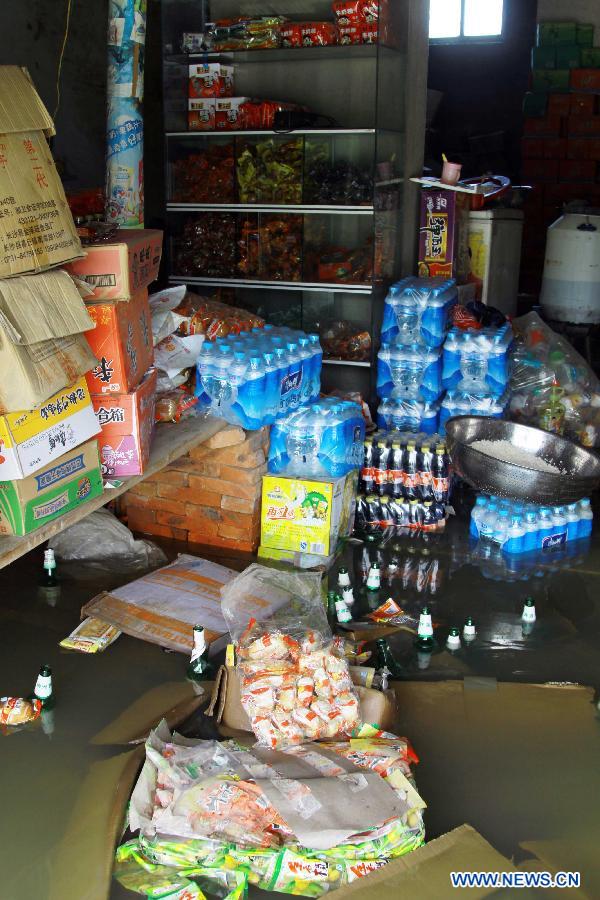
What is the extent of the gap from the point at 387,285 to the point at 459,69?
806cm

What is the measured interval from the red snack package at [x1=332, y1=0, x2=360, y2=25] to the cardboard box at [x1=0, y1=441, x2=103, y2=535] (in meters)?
3.60

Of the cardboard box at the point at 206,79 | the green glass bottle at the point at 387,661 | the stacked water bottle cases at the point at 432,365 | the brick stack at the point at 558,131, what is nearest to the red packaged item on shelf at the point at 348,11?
the cardboard box at the point at 206,79

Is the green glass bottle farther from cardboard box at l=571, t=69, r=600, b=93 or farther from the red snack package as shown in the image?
cardboard box at l=571, t=69, r=600, b=93

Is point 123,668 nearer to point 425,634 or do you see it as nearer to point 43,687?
point 43,687

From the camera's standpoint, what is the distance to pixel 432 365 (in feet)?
17.9

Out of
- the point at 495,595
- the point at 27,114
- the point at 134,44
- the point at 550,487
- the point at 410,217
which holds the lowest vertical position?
the point at 495,595

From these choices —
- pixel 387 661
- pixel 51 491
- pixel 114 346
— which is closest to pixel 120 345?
pixel 114 346

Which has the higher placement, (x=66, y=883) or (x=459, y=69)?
(x=459, y=69)

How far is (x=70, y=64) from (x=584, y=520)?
622cm

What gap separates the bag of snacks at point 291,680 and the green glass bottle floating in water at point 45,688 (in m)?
0.66

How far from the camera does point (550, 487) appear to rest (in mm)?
4312

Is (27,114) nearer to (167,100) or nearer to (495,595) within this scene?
(495,595)

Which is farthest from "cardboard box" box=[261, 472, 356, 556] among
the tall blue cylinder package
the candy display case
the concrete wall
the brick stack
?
the concrete wall

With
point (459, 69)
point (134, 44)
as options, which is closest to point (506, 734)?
point (134, 44)
